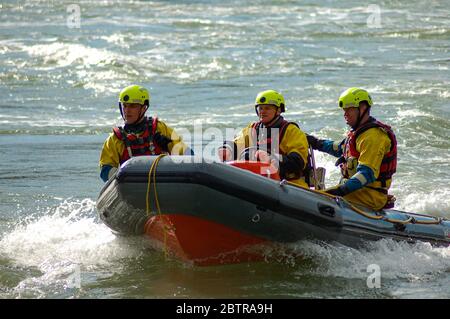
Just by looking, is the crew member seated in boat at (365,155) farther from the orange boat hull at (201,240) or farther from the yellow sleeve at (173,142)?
the yellow sleeve at (173,142)

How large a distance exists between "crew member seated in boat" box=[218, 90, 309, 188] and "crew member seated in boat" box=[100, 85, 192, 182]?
61 centimetres

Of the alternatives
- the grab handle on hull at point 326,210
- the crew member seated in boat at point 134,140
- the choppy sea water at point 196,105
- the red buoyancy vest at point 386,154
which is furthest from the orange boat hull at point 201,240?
the red buoyancy vest at point 386,154

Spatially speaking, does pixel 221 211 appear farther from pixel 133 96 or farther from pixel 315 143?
pixel 315 143

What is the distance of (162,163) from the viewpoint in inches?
258

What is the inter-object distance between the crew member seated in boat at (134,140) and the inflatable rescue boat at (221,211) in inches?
21.5

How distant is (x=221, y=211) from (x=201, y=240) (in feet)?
1.24

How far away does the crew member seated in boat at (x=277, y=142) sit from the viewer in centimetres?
745

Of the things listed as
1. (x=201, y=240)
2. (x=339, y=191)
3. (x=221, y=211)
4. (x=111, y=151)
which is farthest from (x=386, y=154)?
(x=111, y=151)

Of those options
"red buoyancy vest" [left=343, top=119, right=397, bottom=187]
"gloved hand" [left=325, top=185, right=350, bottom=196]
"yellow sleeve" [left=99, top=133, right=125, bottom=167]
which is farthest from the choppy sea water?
"yellow sleeve" [left=99, top=133, right=125, bottom=167]

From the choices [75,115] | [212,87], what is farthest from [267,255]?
[212,87]

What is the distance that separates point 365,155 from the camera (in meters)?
7.41

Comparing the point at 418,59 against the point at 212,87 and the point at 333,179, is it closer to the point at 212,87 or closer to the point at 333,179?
the point at 212,87

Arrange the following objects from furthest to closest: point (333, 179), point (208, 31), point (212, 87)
Result: point (208, 31), point (212, 87), point (333, 179)

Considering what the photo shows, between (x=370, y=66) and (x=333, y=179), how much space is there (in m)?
8.73
